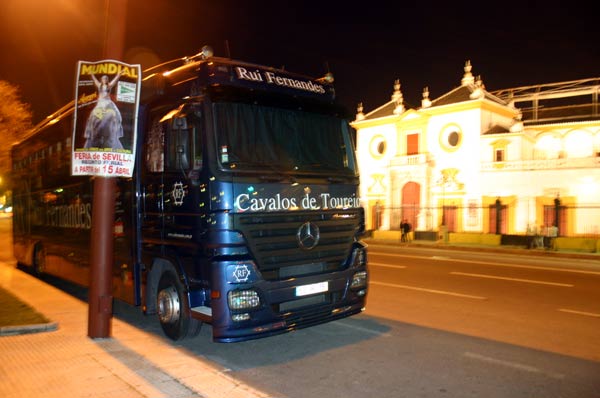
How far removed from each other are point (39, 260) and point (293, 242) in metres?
9.09

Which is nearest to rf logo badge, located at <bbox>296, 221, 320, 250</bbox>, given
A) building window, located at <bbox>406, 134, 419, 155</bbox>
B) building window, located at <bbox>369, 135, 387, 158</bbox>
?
building window, located at <bbox>406, 134, 419, 155</bbox>

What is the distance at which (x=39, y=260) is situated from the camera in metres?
12.2

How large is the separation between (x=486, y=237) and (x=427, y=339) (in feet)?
69.2

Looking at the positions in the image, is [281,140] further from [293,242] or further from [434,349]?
[434,349]

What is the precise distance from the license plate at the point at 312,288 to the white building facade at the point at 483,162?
23.7 metres

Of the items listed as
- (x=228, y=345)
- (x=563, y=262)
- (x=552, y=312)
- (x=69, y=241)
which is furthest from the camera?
(x=563, y=262)

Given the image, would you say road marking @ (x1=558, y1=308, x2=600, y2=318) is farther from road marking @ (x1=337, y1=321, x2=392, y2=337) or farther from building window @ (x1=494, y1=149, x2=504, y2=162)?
building window @ (x1=494, y1=149, x2=504, y2=162)

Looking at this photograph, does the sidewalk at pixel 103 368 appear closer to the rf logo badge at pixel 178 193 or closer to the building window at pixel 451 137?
the rf logo badge at pixel 178 193

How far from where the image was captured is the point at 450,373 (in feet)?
17.2

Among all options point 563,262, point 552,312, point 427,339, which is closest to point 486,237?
point 563,262

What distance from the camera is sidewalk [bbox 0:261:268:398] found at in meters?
4.48

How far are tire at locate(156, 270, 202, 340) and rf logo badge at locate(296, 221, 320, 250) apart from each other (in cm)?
156

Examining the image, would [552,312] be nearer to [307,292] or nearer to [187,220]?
[307,292]

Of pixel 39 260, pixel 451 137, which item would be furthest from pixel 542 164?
pixel 39 260
